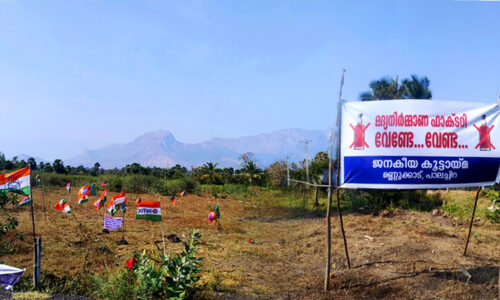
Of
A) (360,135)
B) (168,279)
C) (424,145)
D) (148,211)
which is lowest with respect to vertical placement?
(168,279)

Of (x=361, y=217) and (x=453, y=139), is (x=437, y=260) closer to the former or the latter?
(x=453, y=139)

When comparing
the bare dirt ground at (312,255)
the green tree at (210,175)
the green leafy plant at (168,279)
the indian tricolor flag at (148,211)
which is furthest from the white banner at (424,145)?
the green tree at (210,175)

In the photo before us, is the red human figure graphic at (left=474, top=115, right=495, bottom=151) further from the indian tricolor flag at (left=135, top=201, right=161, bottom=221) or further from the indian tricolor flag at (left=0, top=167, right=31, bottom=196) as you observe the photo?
the indian tricolor flag at (left=0, top=167, right=31, bottom=196)

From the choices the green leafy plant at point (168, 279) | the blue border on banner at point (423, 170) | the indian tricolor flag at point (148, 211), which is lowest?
the green leafy plant at point (168, 279)

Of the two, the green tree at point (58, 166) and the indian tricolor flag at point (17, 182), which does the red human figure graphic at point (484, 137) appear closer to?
the indian tricolor flag at point (17, 182)

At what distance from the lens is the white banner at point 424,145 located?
5258 millimetres

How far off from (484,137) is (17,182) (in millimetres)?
7972

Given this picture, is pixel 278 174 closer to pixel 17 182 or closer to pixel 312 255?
pixel 312 255

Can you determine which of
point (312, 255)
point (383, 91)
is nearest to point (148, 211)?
point (312, 255)

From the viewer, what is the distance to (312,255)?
7965 millimetres

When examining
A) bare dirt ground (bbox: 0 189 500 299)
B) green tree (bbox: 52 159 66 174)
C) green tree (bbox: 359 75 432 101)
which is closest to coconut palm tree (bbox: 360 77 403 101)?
green tree (bbox: 359 75 432 101)

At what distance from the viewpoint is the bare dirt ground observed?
5.56m

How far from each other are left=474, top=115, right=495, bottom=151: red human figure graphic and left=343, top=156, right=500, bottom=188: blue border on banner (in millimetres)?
169

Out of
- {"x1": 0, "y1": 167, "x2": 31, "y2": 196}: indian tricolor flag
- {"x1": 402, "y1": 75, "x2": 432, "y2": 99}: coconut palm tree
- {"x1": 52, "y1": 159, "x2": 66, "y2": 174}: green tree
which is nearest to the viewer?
{"x1": 0, "y1": 167, "x2": 31, "y2": 196}: indian tricolor flag
